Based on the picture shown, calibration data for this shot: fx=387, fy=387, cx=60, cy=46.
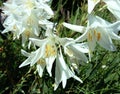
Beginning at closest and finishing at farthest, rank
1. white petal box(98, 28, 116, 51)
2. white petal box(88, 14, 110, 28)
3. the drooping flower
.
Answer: white petal box(88, 14, 110, 28)
white petal box(98, 28, 116, 51)
the drooping flower

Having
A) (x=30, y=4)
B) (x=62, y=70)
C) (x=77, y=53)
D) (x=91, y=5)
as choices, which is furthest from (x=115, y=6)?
(x=30, y=4)

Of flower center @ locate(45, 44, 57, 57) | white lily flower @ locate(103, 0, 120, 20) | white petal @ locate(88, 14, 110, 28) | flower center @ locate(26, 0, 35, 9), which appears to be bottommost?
flower center @ locate(45, 44, 57, 57)

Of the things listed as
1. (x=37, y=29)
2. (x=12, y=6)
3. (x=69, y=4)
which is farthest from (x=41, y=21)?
(x=69, y=4)

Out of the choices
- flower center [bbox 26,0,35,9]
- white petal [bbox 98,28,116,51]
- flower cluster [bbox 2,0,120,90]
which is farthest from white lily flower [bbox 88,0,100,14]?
flower center [bbox 26,0,35,9]

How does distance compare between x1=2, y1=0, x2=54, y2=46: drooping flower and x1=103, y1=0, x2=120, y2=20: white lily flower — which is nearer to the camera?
x1=103, y1=0, x2=120, y2=20: white lily flower

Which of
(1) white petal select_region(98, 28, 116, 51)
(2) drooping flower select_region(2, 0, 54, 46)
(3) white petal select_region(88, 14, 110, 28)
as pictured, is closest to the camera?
(3) white petal select_region(88, 14, 110, 28)

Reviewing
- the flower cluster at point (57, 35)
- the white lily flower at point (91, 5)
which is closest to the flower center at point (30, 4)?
the flower cluster at point (57, 35)

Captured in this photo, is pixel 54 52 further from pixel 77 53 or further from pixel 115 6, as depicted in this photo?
pixel 115 6

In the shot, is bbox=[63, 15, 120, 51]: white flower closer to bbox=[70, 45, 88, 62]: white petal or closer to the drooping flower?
bbox=[70, 45, 88, 62]: white petal

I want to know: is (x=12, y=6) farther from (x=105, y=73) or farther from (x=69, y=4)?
(x=69, y=4)
